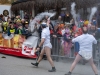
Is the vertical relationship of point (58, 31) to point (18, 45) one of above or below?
above

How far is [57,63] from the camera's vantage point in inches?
438

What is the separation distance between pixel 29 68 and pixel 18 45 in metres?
2.85

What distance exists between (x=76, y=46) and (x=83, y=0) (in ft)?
21.1

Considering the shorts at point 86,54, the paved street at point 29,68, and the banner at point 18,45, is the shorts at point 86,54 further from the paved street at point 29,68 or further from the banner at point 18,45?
the banner at point 18,45

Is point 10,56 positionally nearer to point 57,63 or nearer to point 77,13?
point 57,63

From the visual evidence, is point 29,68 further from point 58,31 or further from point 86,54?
point 58,31

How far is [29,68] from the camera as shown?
399 inches

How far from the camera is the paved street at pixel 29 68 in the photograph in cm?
939

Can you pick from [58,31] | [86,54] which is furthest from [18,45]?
[86,54]

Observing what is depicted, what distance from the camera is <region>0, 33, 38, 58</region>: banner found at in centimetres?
1207

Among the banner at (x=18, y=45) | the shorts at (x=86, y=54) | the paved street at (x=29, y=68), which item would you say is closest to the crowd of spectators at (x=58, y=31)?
the banner at (x=18, y=45)

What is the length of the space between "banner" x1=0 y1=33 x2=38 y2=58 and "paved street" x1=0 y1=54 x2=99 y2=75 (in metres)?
0.53

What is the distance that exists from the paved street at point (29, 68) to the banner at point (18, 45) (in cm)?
53

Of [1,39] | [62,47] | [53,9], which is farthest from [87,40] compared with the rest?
[53,9]
